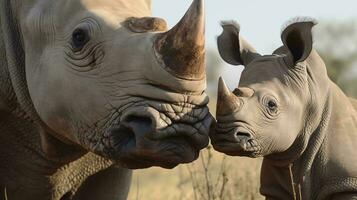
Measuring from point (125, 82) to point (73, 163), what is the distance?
1353 mm

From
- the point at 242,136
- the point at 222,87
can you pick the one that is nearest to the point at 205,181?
the point at 242,136

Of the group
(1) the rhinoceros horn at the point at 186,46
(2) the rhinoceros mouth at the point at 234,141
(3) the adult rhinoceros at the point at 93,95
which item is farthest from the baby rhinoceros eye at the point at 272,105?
(1) the rhinoceros horn at the point at 186,46

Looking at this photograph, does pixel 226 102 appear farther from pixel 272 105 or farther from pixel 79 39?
pixel 79 39

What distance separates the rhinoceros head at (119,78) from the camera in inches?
199

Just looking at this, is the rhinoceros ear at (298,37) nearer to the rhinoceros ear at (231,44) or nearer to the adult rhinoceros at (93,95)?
the rhinoceros ear at (231,44)

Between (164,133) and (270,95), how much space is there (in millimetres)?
1862

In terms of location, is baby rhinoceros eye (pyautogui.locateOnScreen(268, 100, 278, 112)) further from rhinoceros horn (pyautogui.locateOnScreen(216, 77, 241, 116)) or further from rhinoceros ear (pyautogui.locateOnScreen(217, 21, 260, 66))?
rhinoceros ear (pyautogui.locateOnScreen(217, 21, 260, 66))

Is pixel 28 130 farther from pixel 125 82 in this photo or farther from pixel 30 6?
pixel 125 82

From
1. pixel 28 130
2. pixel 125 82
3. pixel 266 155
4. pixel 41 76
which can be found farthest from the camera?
pixel 266 155

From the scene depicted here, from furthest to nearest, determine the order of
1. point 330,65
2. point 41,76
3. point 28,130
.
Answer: point 330,65, point 28,130, point 41,76

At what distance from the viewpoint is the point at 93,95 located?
5.41 meters

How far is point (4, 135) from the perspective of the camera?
6.44m

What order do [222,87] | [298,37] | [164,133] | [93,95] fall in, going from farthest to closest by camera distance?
[298,37], [222,87], [93,95], [164,133]

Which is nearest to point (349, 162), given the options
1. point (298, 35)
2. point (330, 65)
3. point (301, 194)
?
point (301, 194)
